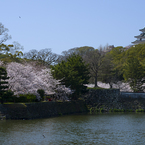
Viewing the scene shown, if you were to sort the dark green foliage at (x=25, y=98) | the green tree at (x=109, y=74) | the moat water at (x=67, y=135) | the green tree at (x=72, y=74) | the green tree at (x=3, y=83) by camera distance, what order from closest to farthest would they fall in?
the moat water at (x=67, y=135)
the green tree at (x=3, y=83)
the dark green foliage at (x=25, y=98)
the green tree at (x=72, y=74)
the green tree at (x=109, y=74)

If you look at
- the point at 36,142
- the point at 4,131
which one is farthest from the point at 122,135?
the point at 4,131

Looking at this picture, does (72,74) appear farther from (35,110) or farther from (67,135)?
(67,135)

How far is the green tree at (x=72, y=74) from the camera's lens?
172ft

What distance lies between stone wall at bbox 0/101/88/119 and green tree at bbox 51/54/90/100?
12.7 feet

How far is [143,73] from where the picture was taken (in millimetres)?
66688

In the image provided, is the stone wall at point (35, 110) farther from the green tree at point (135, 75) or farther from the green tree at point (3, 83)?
the green tree at point (135, 75)

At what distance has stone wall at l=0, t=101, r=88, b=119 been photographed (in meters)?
37.8

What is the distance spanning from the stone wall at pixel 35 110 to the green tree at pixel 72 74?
3861mm

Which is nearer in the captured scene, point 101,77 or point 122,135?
point 122,135

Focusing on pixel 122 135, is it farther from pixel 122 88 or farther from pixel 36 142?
pixel 122 88

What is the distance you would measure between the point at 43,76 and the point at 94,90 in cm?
1523

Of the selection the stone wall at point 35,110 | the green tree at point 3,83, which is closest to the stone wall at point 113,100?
the stone wall at point 35,110

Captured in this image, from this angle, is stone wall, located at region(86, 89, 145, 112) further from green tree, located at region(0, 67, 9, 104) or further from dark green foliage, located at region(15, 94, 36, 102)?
green tree, located at region(0, 67, 9, 104)

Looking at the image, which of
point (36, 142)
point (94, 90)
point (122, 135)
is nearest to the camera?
point (36, 142)
